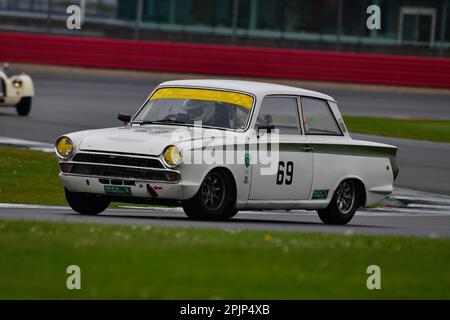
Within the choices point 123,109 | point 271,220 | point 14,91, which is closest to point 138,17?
point 123,109

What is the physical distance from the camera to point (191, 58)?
125 feet

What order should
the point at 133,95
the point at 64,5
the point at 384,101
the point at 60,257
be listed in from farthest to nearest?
the point at 64,5 → the point at 384,101 → the point at 133,95 → the point at 60,257

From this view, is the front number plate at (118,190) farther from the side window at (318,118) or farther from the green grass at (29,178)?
the green grass at (29,178)

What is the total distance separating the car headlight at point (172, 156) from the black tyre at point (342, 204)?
243 centimetres

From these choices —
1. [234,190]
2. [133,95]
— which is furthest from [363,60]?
[234,190]

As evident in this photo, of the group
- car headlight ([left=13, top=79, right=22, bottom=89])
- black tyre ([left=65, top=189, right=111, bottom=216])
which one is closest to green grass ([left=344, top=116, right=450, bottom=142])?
car headlight ([left=13, top=79, right=22, bottom=89])

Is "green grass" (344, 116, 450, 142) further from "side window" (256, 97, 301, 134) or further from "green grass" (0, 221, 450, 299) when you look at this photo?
"green grass" (0, 221, 450, 299)

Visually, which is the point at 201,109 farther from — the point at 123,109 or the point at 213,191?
the point at 123,109

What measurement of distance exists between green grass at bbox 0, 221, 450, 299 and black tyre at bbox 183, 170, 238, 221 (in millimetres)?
1577

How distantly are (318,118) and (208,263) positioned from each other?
5252 millimetres

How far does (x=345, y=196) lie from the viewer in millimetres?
13594

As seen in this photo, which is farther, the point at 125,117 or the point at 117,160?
the point at 125,117

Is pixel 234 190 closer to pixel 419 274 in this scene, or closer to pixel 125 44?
pixel 419 274

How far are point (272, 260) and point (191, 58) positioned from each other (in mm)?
29579
